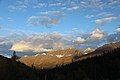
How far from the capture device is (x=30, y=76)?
97.1m

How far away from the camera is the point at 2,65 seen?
112188mm

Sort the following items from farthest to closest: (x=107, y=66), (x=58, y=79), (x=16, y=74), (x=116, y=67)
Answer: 1. (x=107, y=66)
2. (x=116, y=67)
3. (x=16, y=74)
4. (x=58, y=79)

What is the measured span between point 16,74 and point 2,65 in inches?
501

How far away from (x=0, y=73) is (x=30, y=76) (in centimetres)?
1152

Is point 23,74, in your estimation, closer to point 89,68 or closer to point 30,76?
point 30,76

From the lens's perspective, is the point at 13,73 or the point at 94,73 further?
the point at 94,73

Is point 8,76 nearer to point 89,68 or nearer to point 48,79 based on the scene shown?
point 48,79

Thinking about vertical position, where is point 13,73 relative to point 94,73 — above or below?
above

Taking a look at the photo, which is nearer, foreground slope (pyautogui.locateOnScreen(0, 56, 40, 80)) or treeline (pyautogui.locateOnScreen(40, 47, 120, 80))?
foreground slope (pyautogui.locateOnScreen(0, 56, 40, 80))

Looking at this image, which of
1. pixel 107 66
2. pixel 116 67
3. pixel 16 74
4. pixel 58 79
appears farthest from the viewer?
pixel 107 66

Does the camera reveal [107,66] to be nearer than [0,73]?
No

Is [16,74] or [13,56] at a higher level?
[13,56]

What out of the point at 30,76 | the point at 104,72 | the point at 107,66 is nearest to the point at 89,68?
the point at 107,66

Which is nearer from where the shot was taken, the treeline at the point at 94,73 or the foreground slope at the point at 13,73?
the foreground slope at the point at 13,73
